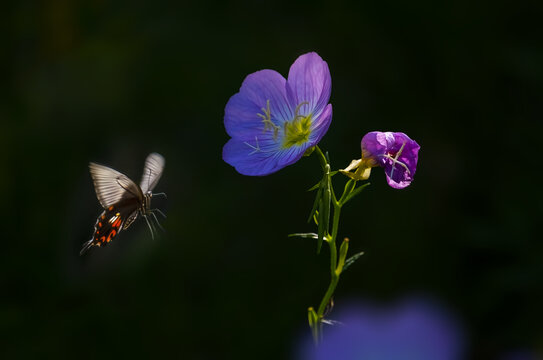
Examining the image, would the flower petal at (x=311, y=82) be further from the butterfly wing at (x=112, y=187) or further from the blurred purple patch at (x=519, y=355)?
the blurred purple patch at (x=519, y=355)

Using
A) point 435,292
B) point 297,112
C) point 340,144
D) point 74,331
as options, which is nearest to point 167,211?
point 74,331

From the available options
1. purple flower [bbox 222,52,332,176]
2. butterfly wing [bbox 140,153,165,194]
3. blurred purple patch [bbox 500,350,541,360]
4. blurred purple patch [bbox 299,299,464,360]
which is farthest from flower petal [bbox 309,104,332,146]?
blurred purple patch [bbox 500,350,541,360]

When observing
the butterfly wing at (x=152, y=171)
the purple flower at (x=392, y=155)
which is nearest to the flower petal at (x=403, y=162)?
the purple flower at (x=392, y=155)

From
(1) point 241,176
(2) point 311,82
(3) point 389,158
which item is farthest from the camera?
(1) point 241,176

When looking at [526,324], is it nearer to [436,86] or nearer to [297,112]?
[436,86]

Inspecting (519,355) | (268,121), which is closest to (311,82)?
(268,121)

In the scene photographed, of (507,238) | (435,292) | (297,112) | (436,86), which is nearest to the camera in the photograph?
(297,112)

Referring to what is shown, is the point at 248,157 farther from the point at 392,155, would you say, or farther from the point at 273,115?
the point at 392,155
